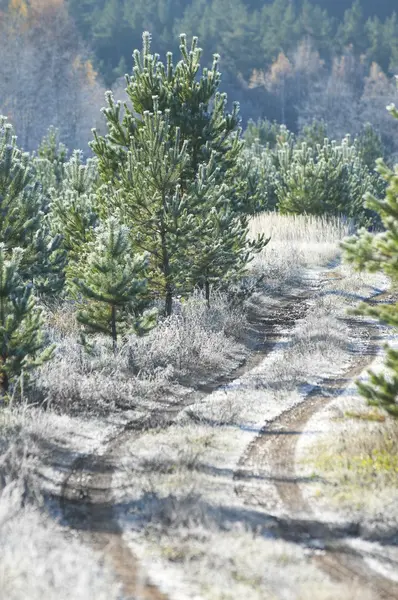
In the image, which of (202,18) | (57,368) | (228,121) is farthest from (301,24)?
(57,368)

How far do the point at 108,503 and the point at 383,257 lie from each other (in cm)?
407

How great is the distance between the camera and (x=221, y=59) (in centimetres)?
10525

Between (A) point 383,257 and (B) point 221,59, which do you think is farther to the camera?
(B) point 221,59

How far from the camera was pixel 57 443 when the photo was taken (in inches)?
355

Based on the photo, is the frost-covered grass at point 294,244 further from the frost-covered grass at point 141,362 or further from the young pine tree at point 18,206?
the young pine tree at point 18,206

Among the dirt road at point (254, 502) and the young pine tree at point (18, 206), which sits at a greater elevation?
the young pine tree at point (18, 206)

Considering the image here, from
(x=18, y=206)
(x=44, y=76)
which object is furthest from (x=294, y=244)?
(x=44, y=76)

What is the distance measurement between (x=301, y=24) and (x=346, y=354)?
373 ft

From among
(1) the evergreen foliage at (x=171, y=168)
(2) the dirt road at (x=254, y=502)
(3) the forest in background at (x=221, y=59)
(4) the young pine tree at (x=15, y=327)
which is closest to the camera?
(2) the dirt road at (x=254, y=502)

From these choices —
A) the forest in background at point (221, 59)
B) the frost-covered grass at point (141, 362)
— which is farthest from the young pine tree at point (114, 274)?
the forest in background at point (221, 59)

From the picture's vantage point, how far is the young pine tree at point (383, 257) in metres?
7.57

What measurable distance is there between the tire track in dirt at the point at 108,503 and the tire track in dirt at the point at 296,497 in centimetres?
146

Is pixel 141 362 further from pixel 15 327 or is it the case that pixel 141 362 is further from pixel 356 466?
pixel 356 466

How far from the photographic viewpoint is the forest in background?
8562cm
